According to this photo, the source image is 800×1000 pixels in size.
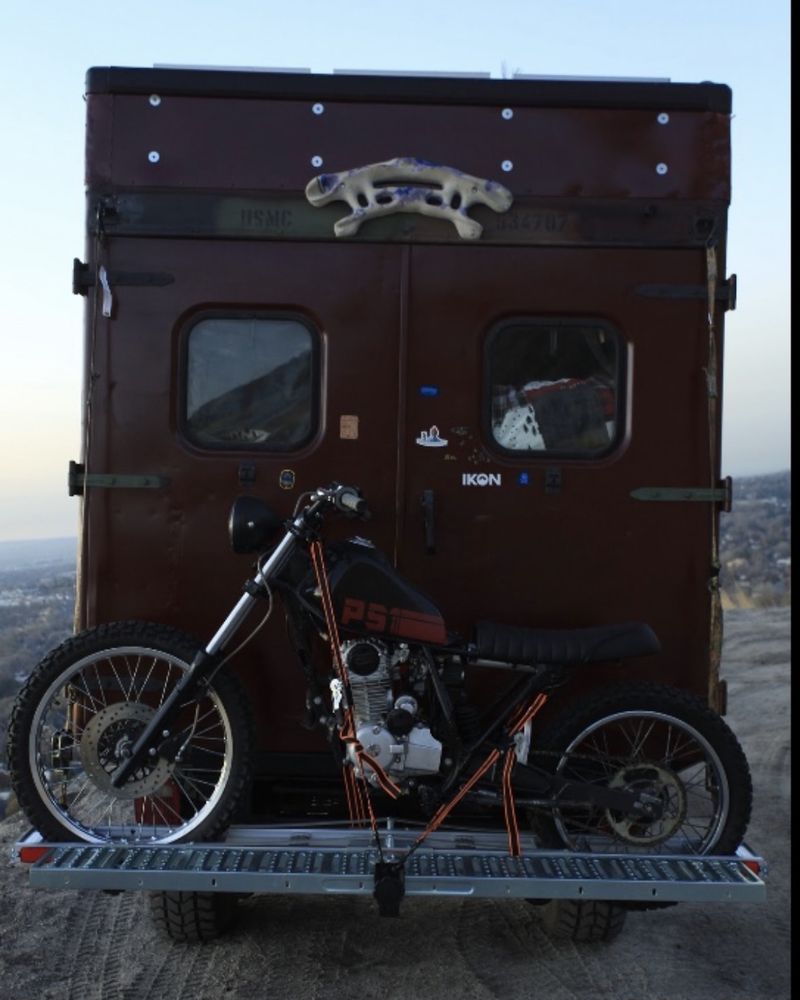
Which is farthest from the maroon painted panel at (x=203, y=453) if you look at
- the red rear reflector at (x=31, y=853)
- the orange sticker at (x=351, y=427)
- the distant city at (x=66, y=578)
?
the distant city at (x=66, y=578)

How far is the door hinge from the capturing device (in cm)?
463

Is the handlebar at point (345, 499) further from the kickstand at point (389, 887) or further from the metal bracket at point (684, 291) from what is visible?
the metal bracket at point (684, 291)

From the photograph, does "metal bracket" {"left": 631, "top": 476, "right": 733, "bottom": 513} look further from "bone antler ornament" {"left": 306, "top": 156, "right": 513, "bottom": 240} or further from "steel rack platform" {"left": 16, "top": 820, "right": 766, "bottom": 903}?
"steel rack platform" {"left": 16, "top": 820, "right": 766, "bottom": 903}

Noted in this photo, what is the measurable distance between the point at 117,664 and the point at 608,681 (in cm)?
192

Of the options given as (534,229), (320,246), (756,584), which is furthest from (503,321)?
(756,584)

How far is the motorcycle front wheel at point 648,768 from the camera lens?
4.37 m

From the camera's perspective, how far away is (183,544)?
4660 millimetres

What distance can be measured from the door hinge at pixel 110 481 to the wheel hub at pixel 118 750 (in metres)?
0.84

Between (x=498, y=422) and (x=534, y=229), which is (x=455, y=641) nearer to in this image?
Answer: (x=498, y=422)

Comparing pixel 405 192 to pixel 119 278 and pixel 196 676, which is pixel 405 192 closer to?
pixel 119 278

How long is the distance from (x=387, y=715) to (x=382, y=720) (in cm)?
3

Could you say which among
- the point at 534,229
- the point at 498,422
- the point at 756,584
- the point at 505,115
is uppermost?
the point at 505,115

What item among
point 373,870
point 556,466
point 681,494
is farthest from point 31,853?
point 681,494

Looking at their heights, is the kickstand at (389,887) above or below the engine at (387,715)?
below
